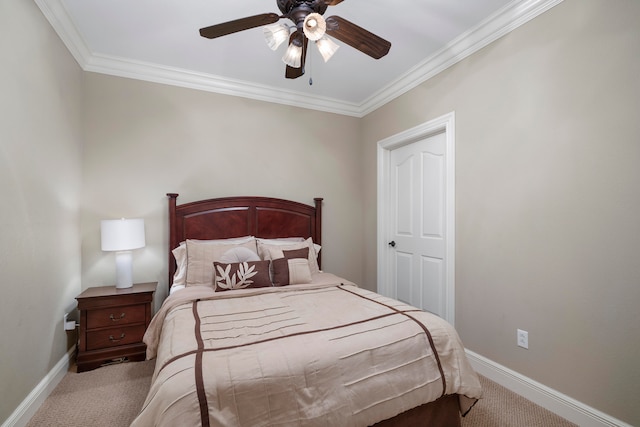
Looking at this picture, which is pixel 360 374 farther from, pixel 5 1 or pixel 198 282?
pixel 5 1

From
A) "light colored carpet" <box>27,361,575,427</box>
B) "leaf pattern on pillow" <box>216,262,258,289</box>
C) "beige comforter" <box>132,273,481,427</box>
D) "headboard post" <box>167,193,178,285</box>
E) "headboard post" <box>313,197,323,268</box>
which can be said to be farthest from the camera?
"headboard post" <box>313,197,323,268</box>

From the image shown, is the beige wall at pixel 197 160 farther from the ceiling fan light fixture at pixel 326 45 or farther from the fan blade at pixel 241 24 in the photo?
the ceiling fan light fixture at pixel 326 45

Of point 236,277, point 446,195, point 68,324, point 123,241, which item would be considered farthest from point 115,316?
point 446,195

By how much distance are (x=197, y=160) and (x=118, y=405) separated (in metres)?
2.14

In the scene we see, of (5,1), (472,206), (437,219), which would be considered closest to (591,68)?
(472,206)

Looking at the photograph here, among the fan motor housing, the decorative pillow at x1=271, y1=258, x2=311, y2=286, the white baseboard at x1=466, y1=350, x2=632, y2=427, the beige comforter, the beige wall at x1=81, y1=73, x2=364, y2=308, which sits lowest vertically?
the white baseboard at x1=466, y1=350, x2=632, y2=427

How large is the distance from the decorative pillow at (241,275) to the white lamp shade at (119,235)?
31.2 inches

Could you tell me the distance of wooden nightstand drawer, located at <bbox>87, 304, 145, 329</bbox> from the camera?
7.80ft

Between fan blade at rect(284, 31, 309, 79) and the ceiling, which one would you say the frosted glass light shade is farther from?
fan blade at rect(284, 31, 309, 79)

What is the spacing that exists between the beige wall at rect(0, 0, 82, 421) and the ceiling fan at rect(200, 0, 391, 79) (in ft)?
3.85

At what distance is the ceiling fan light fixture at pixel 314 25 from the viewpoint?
1453 mm

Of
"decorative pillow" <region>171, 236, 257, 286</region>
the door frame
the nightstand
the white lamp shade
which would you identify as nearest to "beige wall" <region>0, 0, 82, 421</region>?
the nightstand

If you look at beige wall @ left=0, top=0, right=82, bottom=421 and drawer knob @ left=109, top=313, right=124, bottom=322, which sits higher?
beige wall @ left=0, top=0, right=82, bottom=421

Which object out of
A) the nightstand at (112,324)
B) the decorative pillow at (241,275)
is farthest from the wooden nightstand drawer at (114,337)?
the decorative pillow at (241,275)
